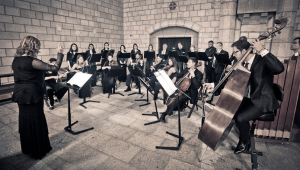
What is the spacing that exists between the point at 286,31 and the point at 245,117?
6.43m

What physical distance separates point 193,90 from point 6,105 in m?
5.44

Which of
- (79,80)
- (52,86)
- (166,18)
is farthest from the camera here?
(166,18)

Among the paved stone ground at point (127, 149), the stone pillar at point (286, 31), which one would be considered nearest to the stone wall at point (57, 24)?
the paved stone ground at point (127, 149)

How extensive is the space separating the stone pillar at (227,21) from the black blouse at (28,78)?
24.1 ft

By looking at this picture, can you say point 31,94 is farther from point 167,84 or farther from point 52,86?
point 52,86

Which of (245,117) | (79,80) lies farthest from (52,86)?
(245,117)

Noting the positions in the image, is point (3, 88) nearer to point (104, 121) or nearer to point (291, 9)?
point (104, 121)

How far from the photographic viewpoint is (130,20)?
10.6 m

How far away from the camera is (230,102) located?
207cm

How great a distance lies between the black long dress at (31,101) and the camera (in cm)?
221

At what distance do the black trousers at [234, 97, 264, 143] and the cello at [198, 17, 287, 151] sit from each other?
300 millimetres

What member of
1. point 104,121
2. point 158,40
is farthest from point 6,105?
point 158,40

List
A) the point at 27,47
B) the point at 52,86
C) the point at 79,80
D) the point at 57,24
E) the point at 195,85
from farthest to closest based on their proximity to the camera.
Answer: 1. the point at 57,24
2. the point at 52,86
3. the point at 195,85
4. the point at 79,80
5. the point at 27,47

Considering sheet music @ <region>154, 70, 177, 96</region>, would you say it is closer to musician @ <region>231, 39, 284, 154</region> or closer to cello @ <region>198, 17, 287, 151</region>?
cello @ <region>198, 17, 287, 151</region>
